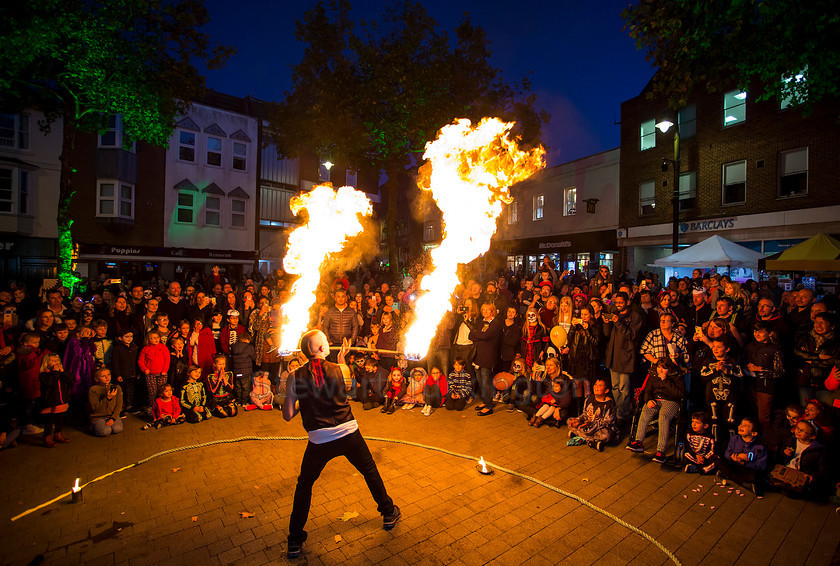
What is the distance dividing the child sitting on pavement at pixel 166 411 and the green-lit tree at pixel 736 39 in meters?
11.3

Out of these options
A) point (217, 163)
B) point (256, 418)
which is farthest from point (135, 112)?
point (256, 418)

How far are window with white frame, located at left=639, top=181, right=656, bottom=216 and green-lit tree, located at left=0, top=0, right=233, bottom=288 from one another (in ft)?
62.2

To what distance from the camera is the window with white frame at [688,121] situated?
1931cm

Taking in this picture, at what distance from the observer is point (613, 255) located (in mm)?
22875

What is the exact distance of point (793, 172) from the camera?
16.2 m

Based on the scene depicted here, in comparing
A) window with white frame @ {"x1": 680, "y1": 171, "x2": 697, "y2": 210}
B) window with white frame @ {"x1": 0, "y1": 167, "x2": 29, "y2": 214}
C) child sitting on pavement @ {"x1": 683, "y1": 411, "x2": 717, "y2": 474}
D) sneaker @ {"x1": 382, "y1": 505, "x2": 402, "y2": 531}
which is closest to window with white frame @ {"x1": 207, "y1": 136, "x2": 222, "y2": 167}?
window with white frame @ {"x1": 0, "y1": 167, "x2": 29, "y2": 214}

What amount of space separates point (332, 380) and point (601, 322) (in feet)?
17.8

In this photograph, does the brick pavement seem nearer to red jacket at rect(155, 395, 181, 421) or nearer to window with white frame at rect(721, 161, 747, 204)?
red jacket at rect(155, 395, 181, 421)

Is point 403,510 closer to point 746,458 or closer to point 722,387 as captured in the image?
point 746,458

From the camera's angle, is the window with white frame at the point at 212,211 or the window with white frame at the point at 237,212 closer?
the window with white frame at the point at 212,211

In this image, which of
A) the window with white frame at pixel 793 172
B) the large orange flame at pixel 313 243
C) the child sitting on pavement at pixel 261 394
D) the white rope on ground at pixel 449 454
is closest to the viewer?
the white rope on ground at pixel 449 454

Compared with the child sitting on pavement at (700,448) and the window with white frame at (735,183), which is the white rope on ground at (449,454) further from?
the window with white frame at (735,183)

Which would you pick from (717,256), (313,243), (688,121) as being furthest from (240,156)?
(717,256)

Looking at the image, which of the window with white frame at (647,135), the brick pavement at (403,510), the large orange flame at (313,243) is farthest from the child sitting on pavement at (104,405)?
the window with white frame at (647,135)
